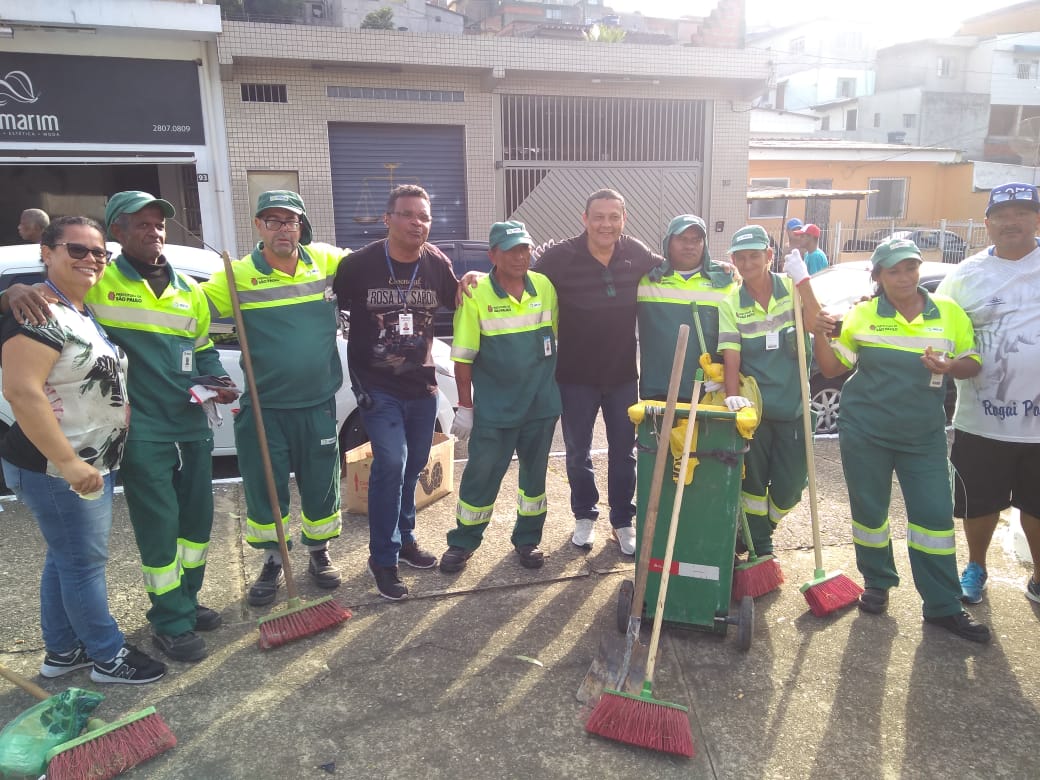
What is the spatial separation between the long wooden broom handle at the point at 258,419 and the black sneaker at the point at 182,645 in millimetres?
433

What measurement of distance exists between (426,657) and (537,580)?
0.88m

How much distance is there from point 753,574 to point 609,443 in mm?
1053

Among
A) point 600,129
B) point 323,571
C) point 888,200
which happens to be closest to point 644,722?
point 323,571

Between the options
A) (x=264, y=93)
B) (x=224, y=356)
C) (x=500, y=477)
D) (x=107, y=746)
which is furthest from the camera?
(x=264, y=93)

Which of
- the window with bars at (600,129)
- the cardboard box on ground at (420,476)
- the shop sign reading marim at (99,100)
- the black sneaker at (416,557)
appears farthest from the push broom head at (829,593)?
the shop sign reading marim at (99,100)

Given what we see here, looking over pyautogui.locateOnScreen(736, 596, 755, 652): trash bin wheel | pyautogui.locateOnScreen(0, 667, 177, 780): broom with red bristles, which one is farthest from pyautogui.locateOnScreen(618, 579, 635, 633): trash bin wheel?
pyautogui.locateOnScreen(0, 667, 177, 780): broom with red bristles

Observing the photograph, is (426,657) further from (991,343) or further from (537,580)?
(991,343)

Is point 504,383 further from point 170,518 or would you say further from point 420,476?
point 170,518

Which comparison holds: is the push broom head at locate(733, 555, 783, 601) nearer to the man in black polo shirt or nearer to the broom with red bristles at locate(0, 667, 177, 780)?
the man in black polo shirt

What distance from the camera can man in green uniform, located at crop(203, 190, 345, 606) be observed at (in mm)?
3543

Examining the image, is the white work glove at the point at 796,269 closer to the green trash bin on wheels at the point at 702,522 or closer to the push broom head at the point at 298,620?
the green trash bin on wheels at the point at 702,522

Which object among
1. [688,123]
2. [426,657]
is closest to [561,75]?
[688,123]

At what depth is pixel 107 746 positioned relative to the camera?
2531mm

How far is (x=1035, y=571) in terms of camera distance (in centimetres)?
368
